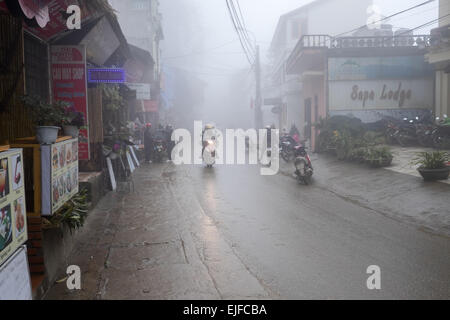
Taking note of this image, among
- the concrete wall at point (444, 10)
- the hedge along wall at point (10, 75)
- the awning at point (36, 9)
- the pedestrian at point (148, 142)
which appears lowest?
the pedestrian at point (148, 142)

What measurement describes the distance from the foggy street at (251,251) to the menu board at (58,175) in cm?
93

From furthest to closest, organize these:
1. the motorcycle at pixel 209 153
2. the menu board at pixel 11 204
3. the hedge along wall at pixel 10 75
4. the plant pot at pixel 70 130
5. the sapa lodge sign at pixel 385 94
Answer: the sapa lodge sign at pixel 385 94 → the motorcycle at pixel 209 153 → the plant pot at pixel 70 130 → the hedge along wall at pixel 10 75 → the menu board at pixel 11 204

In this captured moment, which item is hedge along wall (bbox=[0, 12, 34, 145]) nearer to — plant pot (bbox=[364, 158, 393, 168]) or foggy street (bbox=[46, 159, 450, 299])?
foggy street (bbox=[46, 159, 450, 299])

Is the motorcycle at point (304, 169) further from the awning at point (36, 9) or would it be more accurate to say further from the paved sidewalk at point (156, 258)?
the awning at point (36, 9)

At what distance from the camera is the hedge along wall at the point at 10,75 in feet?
20.0

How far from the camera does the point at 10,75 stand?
6156 mm

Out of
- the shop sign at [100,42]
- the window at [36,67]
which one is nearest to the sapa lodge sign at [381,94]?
the shop sign at [100,42]

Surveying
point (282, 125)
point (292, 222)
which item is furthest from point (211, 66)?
point (292, 222)

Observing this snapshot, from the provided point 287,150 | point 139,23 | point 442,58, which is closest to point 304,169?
point 287,150

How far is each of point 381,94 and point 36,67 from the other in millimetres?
16095

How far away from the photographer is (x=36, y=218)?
4793 millimetres

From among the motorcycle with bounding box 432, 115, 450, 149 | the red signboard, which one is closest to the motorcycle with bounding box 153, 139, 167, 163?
the red signboard

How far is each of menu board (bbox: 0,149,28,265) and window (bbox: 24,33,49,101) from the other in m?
4.23
